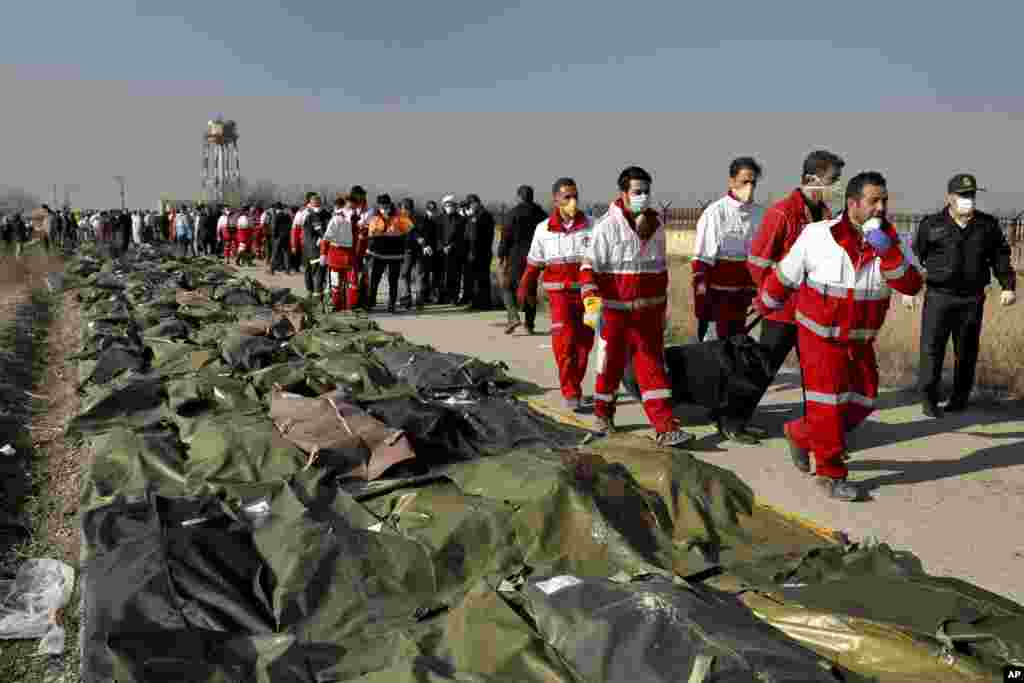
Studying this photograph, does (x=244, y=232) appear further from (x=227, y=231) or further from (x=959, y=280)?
(x=959, y=280)

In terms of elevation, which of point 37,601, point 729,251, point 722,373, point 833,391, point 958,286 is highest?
point 729,251

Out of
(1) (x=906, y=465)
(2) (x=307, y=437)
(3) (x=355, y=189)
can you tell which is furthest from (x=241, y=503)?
(3) (x=355, y=189)

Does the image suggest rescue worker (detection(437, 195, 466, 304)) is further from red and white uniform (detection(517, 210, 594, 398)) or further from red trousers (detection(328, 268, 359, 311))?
red and white uniform (detection(517, 210, 594, 398))

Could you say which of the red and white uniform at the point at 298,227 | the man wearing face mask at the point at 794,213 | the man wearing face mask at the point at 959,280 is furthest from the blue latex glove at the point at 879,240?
the red and white uniform at the point at 298,227

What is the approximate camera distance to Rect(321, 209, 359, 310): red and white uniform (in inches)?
464

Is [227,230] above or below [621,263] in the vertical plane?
below

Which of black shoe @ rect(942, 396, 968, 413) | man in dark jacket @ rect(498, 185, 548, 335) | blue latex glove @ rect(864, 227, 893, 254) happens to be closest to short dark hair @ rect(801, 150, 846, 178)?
blue latex glove @ rect(864, 227, 893, 254)

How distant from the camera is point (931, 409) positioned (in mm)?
6543

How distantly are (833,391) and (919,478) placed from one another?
3.25 feet

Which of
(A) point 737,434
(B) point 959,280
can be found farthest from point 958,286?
(A) point 737,434

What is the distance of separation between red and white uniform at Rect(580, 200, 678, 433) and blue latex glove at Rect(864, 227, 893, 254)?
5.10 ft

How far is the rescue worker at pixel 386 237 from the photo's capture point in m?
12.2

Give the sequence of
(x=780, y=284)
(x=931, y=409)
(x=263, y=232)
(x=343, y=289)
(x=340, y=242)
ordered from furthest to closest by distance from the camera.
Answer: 1. (x=263, y=232)
2. (x=343, y=289)
3. (x=340, y=242)
4. (x=931, y=409)
5. (x=780, y=284)

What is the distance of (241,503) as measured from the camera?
3.96 metres
